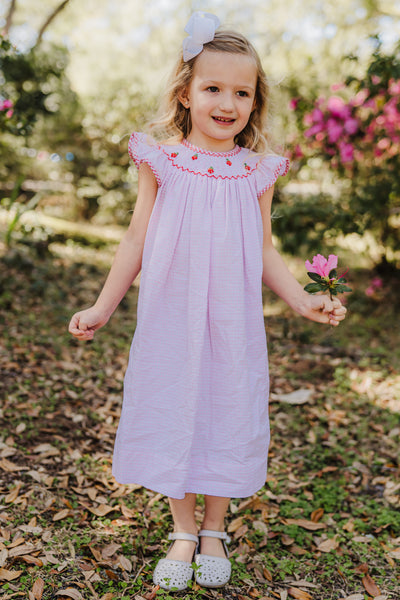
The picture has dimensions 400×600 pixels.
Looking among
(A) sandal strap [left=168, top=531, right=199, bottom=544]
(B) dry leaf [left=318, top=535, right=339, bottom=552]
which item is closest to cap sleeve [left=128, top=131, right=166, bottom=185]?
(A) sandal strap [left=168, top=531, right=199, bottom=544]

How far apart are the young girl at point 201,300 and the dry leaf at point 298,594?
246 mm

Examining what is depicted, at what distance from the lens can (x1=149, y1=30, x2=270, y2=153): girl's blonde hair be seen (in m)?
1.82

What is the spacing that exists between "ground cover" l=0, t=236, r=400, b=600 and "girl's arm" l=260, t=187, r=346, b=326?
40.3 inches

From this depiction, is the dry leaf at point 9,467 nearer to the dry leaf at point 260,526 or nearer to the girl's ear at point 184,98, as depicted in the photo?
the dry leaf at point 260,526

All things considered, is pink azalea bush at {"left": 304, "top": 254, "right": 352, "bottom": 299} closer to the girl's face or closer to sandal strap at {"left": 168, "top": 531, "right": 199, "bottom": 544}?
the girl's face

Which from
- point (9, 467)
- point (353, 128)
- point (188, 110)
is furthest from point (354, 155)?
point (9, 467)

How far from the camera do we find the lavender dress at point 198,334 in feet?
5.90

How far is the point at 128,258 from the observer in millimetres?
1896

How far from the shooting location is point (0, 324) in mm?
4027

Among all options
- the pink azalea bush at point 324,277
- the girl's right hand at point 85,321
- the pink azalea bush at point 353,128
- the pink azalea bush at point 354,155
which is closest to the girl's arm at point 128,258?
the girl's right hand at point 85,321

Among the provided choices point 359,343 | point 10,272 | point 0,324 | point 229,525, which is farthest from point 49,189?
point 229,525

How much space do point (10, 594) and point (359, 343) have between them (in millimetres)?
3448

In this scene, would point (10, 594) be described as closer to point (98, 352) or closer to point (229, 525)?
point (229, 525)

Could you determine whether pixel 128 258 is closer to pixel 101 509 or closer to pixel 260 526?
pixel 101 509
